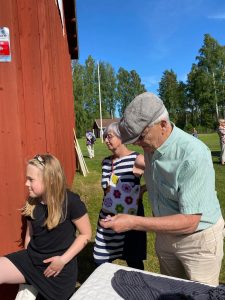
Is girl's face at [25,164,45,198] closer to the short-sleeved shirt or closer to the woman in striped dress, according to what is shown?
the woman in striped dress

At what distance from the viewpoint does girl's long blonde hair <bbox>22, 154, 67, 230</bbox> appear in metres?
2.79

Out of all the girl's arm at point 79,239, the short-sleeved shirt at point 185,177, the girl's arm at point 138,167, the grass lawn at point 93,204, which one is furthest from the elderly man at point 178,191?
the grass lawn at point 93,204

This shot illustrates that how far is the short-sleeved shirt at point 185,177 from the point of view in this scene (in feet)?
6.56

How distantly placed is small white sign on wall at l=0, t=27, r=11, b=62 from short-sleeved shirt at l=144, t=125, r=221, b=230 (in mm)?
1609

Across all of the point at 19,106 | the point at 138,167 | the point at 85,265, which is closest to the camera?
the point at 19,106

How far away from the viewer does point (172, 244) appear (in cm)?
233

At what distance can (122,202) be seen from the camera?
336cm

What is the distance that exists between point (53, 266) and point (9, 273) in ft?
A: 1.13

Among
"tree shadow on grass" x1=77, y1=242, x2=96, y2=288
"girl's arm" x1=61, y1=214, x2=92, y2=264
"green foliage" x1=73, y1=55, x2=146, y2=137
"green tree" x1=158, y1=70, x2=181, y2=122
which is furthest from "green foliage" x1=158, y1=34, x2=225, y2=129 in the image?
"girl's arm" x1=61, y1=214, x2=92, y2=264

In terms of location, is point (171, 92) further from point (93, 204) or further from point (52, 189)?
point (52, 189)

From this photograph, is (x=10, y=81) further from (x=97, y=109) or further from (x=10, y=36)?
(x=97, y=109)

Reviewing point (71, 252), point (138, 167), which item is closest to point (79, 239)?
point (71, 252)

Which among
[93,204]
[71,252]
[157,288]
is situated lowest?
[93,204]

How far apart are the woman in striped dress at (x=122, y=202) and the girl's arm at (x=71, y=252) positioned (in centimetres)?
50
